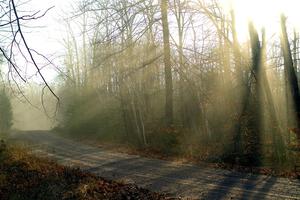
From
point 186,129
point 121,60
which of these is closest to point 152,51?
point 121,60

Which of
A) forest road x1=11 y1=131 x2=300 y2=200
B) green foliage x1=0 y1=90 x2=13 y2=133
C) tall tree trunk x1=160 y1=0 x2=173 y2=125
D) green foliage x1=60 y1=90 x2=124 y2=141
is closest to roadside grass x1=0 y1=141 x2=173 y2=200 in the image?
forest road x1=11 y1=131 x2=300 y2=200

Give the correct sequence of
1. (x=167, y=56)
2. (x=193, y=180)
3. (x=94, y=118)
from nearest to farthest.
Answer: (x=193, y=180)
(x=167, y=56)
(x=94, y=118)

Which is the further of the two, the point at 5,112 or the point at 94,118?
the point at 5,112

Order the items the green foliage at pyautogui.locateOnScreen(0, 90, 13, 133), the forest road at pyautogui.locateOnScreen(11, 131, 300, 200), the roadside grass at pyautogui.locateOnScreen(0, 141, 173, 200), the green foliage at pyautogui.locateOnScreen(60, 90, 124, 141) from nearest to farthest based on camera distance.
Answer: the roadside grass at pyautogui.locateOnScreen(0, 141, 173, 200)
the forest road at pyautogui.locateOnScreen(11, 131, 300, 200)
the green foliage at pyautogui.locateOnScreen(60, 90, 124, 141)
the green foliage at pyautogui.locateOnScreen(0, 90, 13, 133)

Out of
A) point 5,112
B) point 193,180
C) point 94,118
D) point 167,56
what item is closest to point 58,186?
point 193,180

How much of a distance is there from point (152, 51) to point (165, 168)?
27.9 ft

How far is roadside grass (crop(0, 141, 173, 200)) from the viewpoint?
8875mm

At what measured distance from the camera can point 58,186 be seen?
9555 mm

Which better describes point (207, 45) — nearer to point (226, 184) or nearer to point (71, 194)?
point (226, 184)

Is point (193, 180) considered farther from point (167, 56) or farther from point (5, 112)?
point (5, 112)

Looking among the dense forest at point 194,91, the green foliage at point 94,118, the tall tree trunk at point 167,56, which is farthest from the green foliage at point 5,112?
the tall tree trunk at point 167,56

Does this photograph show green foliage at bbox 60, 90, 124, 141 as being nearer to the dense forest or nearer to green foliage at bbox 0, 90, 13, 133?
the dense forest

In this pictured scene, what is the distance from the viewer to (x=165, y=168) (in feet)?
44.7

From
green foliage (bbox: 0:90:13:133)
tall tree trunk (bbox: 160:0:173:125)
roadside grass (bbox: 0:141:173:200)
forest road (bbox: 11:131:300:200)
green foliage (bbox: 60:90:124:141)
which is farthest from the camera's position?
green foliage (bbox: 0:90:13:133)
